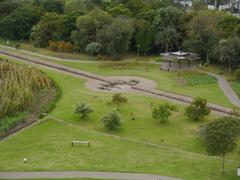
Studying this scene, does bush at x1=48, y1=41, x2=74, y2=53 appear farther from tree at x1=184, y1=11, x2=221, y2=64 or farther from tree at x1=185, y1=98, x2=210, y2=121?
tree at x1=185, y1=98, x2=210, y2=121

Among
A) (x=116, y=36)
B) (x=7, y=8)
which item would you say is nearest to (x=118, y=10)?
(x=116, y=36)

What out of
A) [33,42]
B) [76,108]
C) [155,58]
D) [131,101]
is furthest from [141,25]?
[76,108]

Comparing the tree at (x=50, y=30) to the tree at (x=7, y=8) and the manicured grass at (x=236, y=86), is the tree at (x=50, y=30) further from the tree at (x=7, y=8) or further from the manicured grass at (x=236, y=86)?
the manicured grass at (x=236, y=86)

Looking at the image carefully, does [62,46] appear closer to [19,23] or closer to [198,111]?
[19,23]

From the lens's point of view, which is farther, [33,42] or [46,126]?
[33,42]

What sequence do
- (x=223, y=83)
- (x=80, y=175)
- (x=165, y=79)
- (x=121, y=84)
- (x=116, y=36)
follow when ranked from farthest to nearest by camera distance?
1. (x=116, y=36)
2. (x=165, y=79)
3. (x=223, y=83)
4. (x=121, y=84)
5. (x=80, y=175)

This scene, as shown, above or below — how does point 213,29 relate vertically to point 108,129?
above

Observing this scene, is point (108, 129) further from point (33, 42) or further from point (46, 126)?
point (33, 42)
